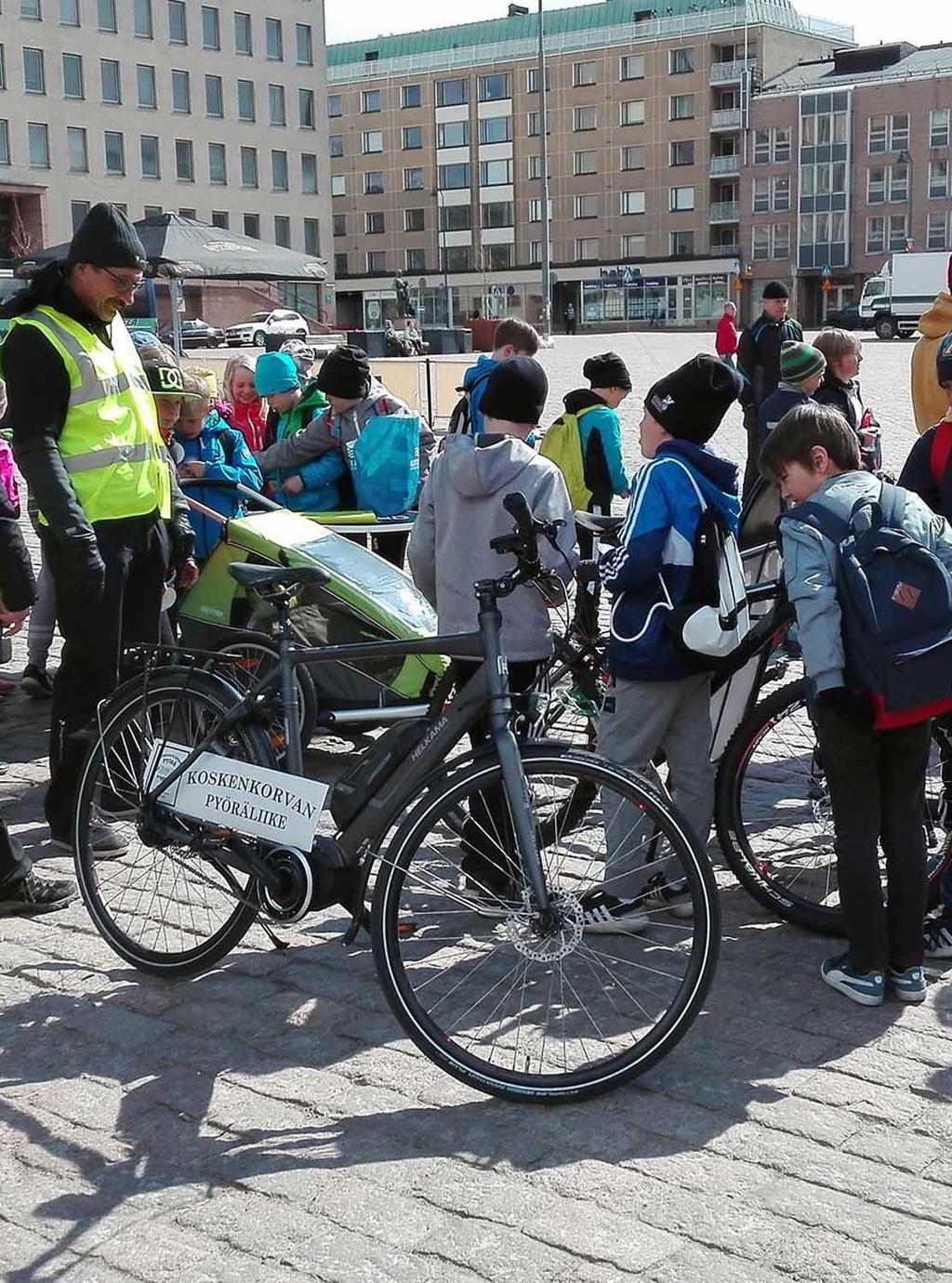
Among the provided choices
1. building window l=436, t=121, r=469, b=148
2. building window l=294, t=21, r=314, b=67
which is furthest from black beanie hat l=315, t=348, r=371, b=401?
building window l=436, t=121, r=469, b=148

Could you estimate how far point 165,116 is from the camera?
87625 mm

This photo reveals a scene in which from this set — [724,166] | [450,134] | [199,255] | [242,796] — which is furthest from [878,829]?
[450,134]

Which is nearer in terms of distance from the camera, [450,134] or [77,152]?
[77,152]

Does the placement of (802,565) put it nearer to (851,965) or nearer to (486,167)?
(851,965)

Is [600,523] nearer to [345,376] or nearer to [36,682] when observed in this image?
[345,376]

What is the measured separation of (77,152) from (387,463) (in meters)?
80.9

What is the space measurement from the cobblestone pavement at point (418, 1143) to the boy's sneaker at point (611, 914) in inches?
12.1

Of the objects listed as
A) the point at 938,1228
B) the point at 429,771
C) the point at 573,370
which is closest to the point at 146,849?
the point at 429,771

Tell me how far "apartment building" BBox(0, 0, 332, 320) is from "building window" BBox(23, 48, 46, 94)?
6cm

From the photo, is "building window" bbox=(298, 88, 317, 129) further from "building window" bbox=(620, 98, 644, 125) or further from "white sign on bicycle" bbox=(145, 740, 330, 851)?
"white sign on bicycle" bbox=(145, 740, 330, 851)

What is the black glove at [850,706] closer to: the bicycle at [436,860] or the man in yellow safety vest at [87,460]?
the bicycle at [436,860]

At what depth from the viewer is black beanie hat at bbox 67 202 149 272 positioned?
5570 mm

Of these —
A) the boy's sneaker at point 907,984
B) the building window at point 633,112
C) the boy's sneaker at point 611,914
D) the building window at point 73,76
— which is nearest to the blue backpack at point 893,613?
the boy's sneaker at point 907,984

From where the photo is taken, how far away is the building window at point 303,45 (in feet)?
306
